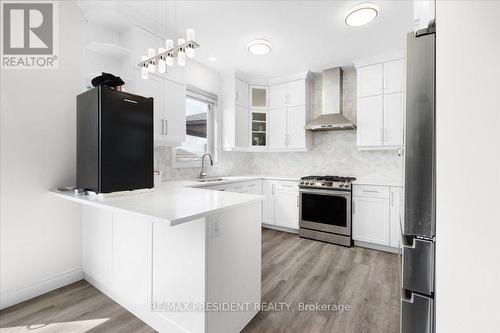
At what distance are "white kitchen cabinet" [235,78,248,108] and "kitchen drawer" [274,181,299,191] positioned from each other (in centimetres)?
158

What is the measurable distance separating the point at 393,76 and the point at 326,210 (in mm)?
2144

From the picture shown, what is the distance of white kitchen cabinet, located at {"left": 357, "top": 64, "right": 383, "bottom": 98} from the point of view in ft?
10.9

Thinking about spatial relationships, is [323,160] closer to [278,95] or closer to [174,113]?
[278,95]

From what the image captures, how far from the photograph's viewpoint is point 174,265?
1.46m

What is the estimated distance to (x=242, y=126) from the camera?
4180mm

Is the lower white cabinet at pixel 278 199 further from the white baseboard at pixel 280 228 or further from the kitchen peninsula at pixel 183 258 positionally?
the kitchen peninsula at pixel 183 258

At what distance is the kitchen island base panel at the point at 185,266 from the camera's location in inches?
53.1

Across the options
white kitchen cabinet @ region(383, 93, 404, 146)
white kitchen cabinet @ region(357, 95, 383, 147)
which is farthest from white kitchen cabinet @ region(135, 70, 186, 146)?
white kitchen cabinet @ region(383, 93, 404, 146)

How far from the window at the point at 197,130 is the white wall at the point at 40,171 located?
4.52 ft

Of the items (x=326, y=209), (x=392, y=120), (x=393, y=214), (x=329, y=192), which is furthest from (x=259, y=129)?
(x=393, y=214)
